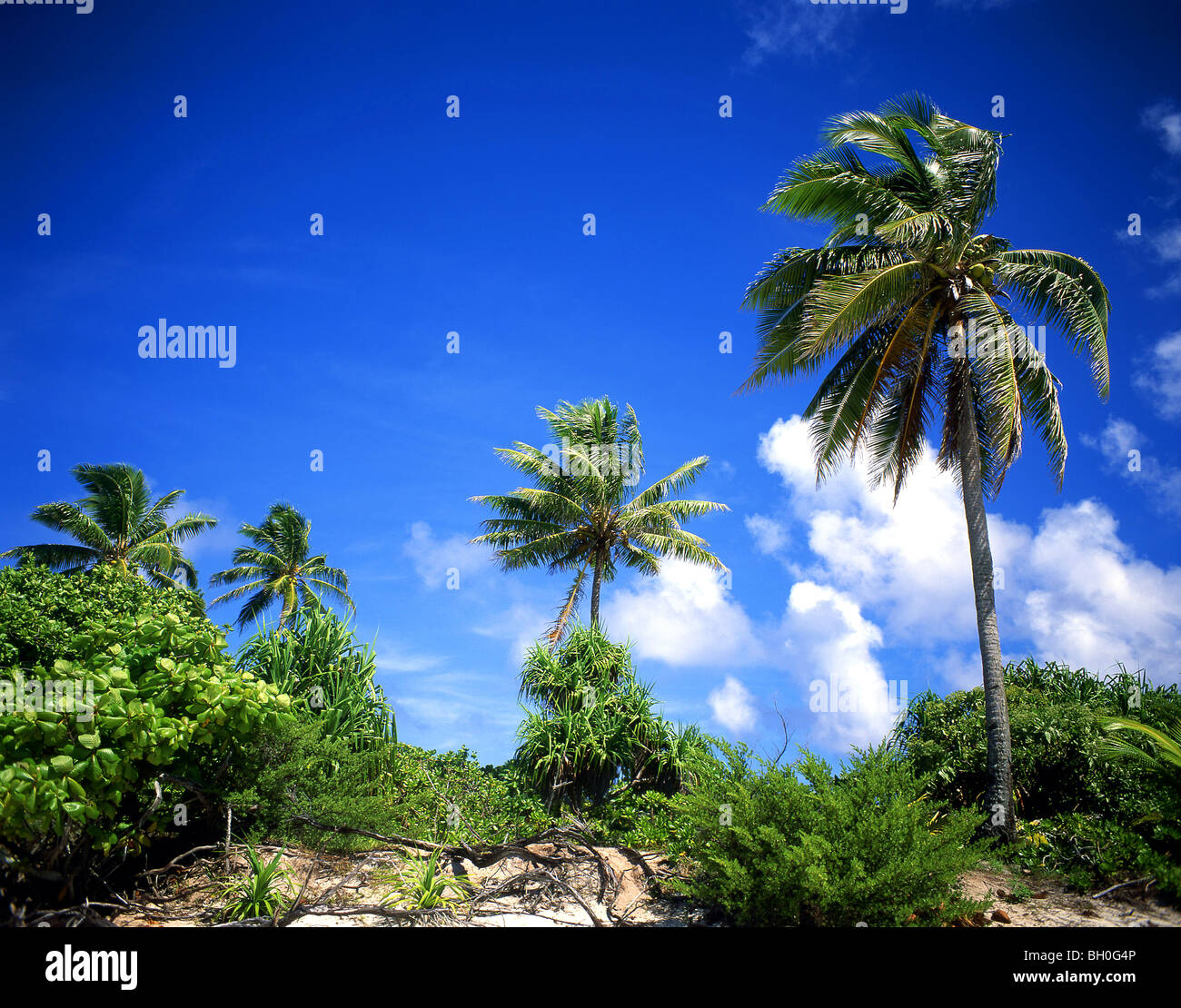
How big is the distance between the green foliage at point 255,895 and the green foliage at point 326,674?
6.92 feet

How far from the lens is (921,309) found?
13547mm

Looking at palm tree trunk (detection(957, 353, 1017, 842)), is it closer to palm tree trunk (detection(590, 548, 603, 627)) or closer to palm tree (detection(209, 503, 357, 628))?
palm tree trunk (detection(590, 548, 603, 627))

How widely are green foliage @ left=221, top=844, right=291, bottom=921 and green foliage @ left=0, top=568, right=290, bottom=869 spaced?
100 cm

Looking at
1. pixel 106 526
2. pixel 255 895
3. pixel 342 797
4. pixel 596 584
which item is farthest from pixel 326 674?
pixel 106 526

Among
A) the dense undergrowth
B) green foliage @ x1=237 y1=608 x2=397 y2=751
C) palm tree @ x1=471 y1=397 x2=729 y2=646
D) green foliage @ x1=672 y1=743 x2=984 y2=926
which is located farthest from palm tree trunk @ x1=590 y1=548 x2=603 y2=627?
green foliage @ x1=672 y1=743 x2=984 y2=926

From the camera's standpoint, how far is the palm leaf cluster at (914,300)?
12711mm

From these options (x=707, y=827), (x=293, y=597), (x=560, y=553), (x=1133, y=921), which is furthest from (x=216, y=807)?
(x=293, y=597)

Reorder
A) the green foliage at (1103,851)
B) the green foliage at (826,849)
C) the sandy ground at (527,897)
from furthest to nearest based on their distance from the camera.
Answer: the green foliage at (1103,851), the sandy ground at (527,897), the green foliage at (826,849)

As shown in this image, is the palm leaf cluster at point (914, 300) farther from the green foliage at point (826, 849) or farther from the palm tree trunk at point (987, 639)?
the green foliage at point (826, 849)

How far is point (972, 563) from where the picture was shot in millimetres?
12617

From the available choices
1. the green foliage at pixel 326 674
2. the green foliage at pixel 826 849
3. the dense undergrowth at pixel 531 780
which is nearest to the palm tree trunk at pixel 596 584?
the dense undergrowth at pixel 531 780

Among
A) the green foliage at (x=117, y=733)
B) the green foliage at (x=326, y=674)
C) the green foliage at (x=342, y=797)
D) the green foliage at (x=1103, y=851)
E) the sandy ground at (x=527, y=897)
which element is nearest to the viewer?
the green foliage at (x=117, y=733)
